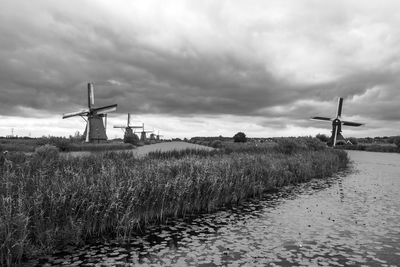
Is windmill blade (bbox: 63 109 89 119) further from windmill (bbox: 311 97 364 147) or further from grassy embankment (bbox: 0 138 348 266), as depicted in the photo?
windmill (bbox: 311 97 364 147)

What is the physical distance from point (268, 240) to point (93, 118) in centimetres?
6127

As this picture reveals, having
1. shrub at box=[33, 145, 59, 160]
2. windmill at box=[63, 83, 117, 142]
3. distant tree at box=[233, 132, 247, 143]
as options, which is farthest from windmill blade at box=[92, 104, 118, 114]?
distant tree at box=[233, 132, 247, 143]

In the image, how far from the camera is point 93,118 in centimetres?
6638

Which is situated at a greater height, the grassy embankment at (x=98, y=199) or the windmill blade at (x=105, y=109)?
the windmill blade at (x=105, y=109)

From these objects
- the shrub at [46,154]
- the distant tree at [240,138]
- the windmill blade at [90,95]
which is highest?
the windmill blade at [90,95]

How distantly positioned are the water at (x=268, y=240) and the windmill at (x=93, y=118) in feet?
181

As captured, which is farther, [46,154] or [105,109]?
[105,109]

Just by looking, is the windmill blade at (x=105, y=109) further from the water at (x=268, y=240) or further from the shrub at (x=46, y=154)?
the water at (x=268, y=240)

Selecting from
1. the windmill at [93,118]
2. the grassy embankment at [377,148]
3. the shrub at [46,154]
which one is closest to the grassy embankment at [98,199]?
the shrub at [46,154]

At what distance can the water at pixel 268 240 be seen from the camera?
8.52 metres

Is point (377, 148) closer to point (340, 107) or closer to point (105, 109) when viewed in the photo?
point (340, 107)

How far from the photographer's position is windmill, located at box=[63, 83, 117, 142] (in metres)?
65.9

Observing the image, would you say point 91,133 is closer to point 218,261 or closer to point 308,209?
point 308,209

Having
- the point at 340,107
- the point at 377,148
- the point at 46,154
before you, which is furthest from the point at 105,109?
the point at 377,148
